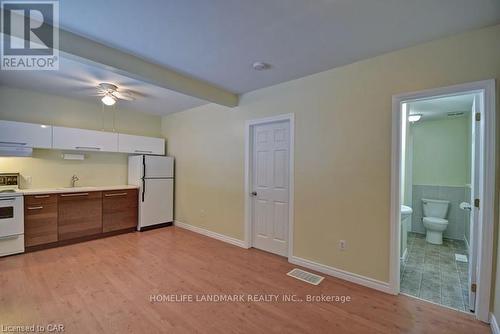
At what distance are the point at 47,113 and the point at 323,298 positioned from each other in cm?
515

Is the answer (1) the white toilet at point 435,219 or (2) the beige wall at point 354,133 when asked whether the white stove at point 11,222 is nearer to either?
(2) the beige wall at point 354,133

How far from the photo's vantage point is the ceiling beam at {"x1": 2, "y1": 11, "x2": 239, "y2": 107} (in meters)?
2.12

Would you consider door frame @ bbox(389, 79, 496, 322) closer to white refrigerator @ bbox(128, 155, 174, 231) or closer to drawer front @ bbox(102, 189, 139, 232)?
white refrigerator @ bbox(128, 155, 174, 231)

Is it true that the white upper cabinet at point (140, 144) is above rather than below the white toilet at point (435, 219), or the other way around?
above

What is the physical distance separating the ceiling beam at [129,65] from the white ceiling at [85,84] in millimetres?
168

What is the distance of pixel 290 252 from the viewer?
324cm

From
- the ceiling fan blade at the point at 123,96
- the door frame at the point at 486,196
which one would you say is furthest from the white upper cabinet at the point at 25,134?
the door frame at the point at 486,196

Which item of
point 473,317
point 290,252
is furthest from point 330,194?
point 473,317

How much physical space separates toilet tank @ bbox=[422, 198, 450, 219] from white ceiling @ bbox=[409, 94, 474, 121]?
1685mm

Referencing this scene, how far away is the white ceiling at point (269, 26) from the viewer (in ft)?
5.71

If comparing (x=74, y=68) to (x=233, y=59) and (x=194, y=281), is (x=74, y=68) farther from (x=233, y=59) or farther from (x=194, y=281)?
(x=194, y=281)
